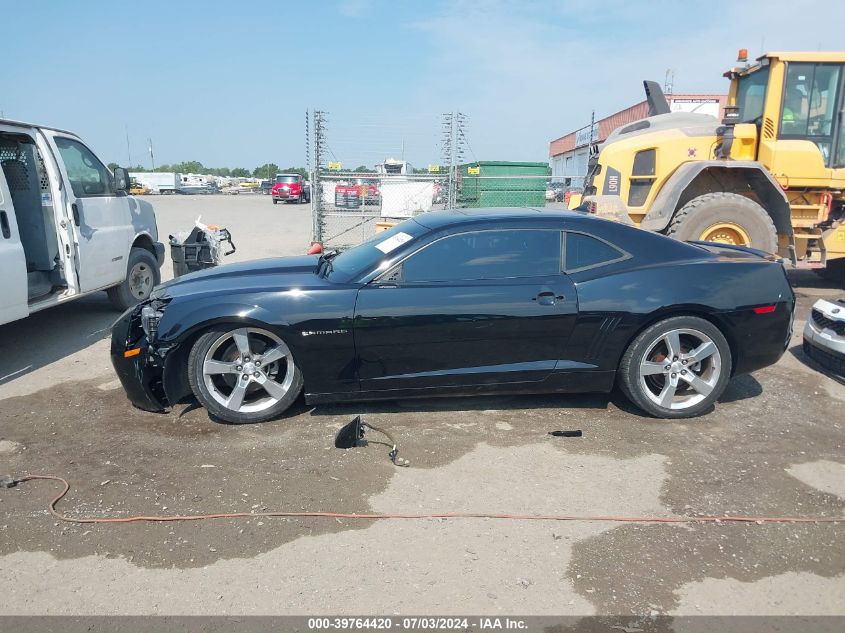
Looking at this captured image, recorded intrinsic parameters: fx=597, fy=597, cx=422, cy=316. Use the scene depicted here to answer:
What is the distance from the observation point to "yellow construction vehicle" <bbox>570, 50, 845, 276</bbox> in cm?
751

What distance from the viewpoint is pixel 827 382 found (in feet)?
16.9

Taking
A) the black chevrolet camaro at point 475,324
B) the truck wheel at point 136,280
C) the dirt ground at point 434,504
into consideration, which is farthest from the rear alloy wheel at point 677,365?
the truck wheel at point 136,280

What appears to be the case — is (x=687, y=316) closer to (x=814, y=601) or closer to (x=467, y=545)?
(x=814, y=601)

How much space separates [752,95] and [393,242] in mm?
6525

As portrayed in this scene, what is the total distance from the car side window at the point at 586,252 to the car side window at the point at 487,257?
0.08 meters

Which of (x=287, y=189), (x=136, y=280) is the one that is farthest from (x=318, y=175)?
(x=287, y=189)

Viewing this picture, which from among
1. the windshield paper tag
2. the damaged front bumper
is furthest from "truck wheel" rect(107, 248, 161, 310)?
the windshield paper tag

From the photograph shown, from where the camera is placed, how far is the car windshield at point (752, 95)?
311 inches

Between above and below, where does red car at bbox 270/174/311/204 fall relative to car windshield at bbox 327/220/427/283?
above

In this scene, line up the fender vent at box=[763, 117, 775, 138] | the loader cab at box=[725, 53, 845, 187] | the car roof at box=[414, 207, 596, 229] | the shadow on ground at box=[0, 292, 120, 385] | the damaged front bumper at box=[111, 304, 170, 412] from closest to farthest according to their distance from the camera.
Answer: the damaged front bumper at box=[111, 304, 170, 412] → the car roof at box=[414, 207, 596, 229] → the shadow on ground at box=[0, 292, 120, 385] → the loader cab at box=[725, 53, 845, 187] → the fender vent at box=[763, 117, 775, 138]

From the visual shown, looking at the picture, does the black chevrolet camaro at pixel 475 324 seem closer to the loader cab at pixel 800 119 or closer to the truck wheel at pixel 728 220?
the truck wheel at pixel 728 220

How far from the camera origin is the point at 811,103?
7.77 metres

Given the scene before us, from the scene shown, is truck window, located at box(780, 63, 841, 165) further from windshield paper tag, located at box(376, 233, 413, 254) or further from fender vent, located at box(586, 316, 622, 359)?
windshield paper tag, located at box(376, 233, 413, 254)

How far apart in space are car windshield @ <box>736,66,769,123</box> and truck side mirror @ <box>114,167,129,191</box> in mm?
8130
